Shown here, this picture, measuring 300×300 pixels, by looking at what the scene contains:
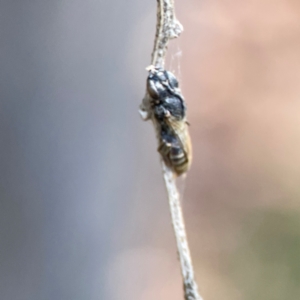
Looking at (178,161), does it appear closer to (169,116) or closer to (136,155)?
(169,116)

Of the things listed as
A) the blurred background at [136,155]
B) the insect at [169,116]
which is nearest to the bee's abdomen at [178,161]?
the insect at [169,116]

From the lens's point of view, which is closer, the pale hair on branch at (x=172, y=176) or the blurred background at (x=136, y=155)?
the pale hair on branch at (x=172, y=176)

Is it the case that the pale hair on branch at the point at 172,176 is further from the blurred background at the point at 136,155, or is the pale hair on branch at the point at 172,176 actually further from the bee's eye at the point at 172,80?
the blurred background at the point at 136,155

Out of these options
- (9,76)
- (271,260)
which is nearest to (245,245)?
(271,260)

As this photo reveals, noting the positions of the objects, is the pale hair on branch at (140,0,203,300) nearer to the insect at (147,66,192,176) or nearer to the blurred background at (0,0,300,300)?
the insect at (147,66,192,176)

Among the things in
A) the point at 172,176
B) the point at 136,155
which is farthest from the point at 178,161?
the point at 136,155

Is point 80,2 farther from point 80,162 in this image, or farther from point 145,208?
point 145,208
